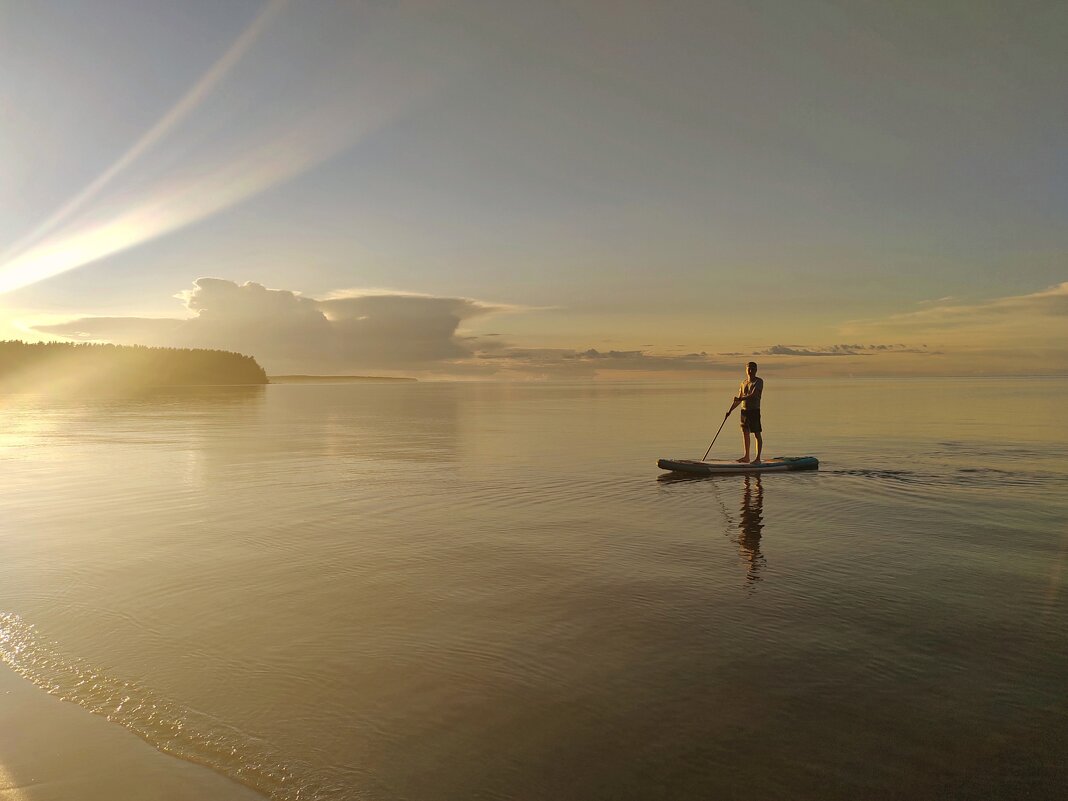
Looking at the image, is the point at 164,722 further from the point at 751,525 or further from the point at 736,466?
the point at 736,466

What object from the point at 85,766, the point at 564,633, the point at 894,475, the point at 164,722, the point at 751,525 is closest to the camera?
the point at 85,766

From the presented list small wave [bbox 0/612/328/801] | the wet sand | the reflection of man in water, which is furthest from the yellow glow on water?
the reflection of man in water

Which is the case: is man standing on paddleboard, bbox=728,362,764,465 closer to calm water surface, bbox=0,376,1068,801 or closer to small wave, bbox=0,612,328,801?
calm water surface, bbox=0,376,1068,801

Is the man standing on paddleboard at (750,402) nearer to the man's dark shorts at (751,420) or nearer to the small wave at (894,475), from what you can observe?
the man's dark shorts at (751,420)

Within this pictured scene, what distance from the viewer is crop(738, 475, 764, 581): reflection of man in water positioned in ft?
34.6

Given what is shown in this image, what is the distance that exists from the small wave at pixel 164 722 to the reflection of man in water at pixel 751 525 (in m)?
6.98

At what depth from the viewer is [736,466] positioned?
20.8 metres

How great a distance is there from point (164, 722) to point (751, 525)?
11.0 meters

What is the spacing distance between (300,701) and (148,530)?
9.11 m

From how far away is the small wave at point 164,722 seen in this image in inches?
193

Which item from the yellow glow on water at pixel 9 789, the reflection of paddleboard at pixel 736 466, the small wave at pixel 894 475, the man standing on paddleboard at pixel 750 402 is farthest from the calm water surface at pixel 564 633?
the man standing on paddleboard at pixel 750 402

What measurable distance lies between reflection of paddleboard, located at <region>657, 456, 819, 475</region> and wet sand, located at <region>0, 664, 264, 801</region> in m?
16.8

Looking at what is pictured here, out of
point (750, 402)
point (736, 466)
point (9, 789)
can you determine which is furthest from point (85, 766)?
point (750, 402)

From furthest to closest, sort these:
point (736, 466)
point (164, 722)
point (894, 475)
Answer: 1. point (736, 466)
2. point (894, 475)
3. point (164, 722)
